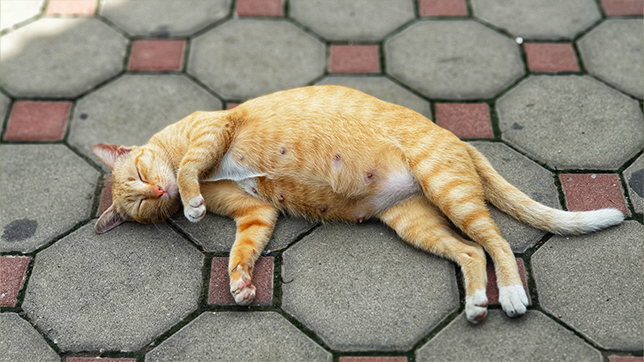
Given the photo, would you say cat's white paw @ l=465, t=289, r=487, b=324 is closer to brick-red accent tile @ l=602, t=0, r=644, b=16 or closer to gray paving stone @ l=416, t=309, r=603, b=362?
gray paving stone @ l=416, t=309, r=603, b=362

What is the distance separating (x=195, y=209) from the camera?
279 centimetres

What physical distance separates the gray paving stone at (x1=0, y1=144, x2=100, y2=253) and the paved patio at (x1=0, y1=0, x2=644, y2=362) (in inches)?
0.5

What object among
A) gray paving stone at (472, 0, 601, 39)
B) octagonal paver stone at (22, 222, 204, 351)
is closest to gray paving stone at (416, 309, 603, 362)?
octagonal paver stone at (22, 222, 204, 351)

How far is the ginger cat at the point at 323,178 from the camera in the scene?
2742 mm

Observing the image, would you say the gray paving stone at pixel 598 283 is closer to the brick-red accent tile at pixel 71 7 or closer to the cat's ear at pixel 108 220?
the cat's ear at pixel 108 220

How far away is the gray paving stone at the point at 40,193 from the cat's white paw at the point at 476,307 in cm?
212

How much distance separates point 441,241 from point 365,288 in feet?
1.50

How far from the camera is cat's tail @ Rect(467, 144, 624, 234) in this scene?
2752 mm

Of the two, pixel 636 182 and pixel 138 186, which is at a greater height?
pixel 636 182

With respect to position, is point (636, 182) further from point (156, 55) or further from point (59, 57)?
point (59, 57)

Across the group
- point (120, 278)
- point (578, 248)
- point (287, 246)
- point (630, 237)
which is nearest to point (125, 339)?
point (120, 278)

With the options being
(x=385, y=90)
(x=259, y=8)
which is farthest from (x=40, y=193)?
(x=385, y=90)

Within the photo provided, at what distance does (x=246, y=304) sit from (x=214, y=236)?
501mm

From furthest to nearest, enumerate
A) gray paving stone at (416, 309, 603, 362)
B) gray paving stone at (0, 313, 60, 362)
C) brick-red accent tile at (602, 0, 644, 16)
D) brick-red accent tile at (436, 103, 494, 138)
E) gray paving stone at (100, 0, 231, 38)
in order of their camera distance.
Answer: gray paving stone at (100, 0, 231, 38) → brick-red accent tile at (602, 0, 644, 16) → brick-red accent tile at (436, 103, 494, 138) → gray paving stone at (0, 313, 60, 362) → gray paving stone at (416, 309, 603, 362)
